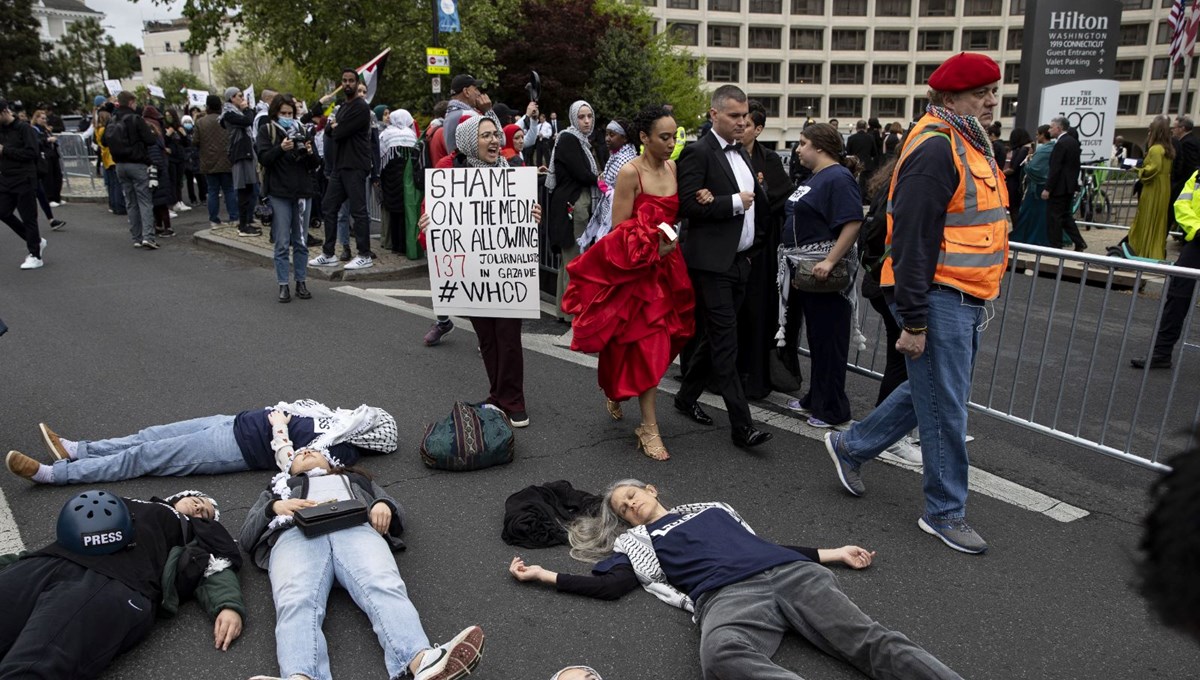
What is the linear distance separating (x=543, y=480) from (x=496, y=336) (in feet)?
4.25

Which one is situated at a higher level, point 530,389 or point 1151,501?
point 1151,501

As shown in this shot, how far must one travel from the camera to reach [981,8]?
73.4m

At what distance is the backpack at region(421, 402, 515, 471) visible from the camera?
16.1 feet

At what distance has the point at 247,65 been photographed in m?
62.0

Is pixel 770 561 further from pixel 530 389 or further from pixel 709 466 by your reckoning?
pixel 530 389

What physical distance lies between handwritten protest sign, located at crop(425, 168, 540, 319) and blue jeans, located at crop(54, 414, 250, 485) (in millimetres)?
1648

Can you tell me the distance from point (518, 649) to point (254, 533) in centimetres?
136

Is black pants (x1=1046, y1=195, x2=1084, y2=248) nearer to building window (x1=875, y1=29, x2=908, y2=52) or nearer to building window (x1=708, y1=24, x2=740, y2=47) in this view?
building window (x1=708, y1=24, x2=740, y2=47)

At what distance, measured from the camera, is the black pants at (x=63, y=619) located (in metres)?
2.87

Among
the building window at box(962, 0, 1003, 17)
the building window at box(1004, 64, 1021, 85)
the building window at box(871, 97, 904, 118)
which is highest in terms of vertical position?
the building window at box(962, 0, 1003, 17)

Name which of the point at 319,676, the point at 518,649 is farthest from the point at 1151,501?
the point at 319,676

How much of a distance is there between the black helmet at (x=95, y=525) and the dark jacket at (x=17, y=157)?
923 cm

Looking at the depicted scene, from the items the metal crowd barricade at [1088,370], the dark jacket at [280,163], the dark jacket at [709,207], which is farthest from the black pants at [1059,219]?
the dark jacket at [280,163]

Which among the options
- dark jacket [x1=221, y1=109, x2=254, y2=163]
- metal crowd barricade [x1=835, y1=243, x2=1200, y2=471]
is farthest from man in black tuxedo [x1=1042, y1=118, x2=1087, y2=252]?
dark jacket [x1=221, y1=109, x2=254, y2=163]
